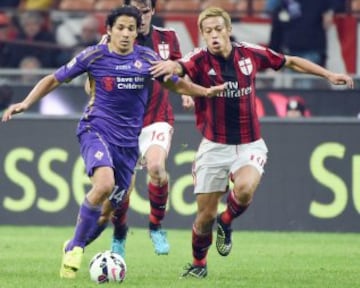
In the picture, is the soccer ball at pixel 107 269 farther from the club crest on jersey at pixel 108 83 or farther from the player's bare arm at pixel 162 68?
the player's bare arm at pixel 162 68

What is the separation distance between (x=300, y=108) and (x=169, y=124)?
4727mm

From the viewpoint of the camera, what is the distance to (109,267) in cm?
1080

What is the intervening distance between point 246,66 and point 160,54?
1615mm

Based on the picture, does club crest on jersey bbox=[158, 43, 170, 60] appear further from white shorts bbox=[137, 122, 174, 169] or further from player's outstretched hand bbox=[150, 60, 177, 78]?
player's outstretched hand bbox=[150, 60, 177, 78]

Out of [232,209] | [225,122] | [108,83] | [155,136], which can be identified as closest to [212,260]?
[155,136]

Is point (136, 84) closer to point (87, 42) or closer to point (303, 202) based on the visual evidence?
point (303, 202)

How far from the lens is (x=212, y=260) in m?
13.0

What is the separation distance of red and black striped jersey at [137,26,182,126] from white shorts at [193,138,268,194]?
5.11 feet

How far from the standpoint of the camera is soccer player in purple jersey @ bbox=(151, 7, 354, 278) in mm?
Answer: 11438

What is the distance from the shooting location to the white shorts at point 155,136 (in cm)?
1307

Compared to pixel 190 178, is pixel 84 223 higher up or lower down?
higher up

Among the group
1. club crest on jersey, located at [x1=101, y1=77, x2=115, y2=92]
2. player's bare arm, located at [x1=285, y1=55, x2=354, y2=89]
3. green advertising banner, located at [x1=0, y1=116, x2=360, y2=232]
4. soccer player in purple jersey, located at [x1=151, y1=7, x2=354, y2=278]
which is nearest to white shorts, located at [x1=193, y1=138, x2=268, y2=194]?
soccer player in purple jersey, located at [x1=151, y1=7, x2=354, y2=278]

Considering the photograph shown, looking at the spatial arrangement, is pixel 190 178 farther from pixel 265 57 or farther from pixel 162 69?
pixel 162 69

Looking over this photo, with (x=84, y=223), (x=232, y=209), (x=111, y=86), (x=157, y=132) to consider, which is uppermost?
(x=111, y=86)
